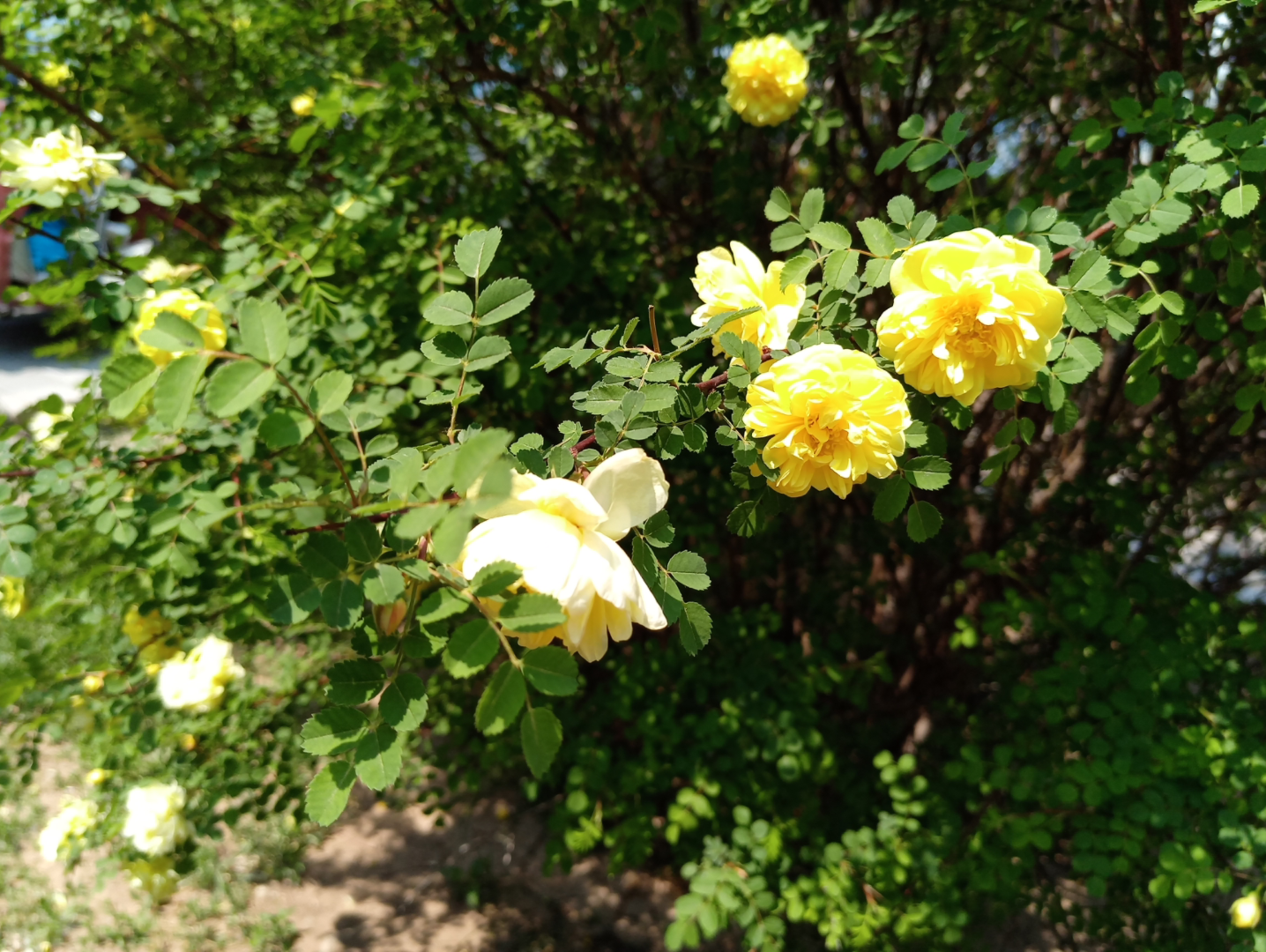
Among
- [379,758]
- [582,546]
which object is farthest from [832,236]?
[379,758]

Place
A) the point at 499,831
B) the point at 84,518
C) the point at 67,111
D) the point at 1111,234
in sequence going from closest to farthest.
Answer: the point at 1111,234 → the point at 84,518 → the point at 67,111 → the point at 499,831

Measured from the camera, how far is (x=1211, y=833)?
1613mm

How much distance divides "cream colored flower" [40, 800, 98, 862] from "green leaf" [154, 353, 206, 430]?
1939 millimetres

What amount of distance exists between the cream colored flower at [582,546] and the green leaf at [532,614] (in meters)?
0.01

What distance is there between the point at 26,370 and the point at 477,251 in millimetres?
7761

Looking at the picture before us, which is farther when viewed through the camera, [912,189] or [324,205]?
[912,189]

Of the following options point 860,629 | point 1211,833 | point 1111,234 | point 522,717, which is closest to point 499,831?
point 860,629

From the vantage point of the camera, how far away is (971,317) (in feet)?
2.51

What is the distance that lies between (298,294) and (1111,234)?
1554mm

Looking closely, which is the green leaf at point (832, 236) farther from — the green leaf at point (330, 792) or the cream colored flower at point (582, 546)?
the green leaf at point (330, 792)

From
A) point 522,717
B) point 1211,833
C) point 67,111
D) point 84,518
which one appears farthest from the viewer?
point 67,111

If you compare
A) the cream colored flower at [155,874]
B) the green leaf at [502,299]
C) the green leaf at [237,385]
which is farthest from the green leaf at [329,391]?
the cream colored flower at [155,874]

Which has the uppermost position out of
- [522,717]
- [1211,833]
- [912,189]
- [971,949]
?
[522,717]

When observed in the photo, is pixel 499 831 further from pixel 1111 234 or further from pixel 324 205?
pixel 1111 234
